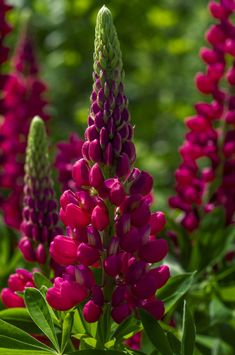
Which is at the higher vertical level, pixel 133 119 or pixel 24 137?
pixel 133 119

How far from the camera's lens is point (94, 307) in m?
1.71

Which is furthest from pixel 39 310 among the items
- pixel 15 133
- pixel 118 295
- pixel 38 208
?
pixel 15 133

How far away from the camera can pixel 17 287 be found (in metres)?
2.03

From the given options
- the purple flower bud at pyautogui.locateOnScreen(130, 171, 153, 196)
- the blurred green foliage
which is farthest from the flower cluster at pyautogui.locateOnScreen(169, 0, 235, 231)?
the blurred green foliage

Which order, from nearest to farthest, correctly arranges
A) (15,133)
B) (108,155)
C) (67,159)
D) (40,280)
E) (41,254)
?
(108,155) < (40,280) < (41,254) < (67,159) < (15,133)

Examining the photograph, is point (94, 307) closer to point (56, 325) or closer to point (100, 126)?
point (56, 325)

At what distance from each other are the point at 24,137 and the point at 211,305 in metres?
1.15

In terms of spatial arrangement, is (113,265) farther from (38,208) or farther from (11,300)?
(38,208)

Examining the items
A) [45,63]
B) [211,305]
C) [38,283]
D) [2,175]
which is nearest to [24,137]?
[2,175]

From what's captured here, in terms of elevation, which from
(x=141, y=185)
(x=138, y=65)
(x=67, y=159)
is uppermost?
(x=138, y=65)

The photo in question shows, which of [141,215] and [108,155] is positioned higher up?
[108,155]

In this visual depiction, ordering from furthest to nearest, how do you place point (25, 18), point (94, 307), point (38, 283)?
point (25, 18), point (38, 283), point (94, 307)

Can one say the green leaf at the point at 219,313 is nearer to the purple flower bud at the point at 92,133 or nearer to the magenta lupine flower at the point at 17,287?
the magenta lupine flower at the point at 17,287

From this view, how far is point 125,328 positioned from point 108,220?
0.75 ft
